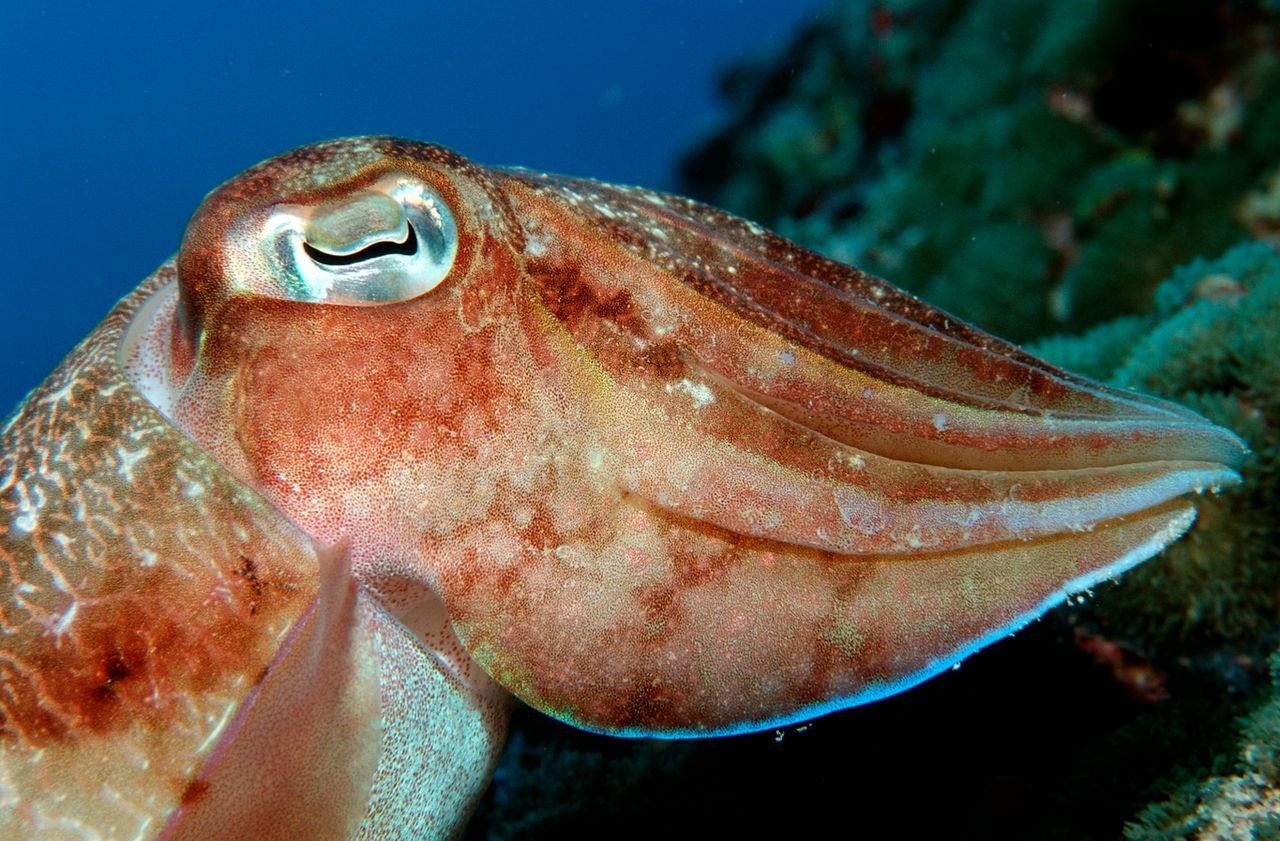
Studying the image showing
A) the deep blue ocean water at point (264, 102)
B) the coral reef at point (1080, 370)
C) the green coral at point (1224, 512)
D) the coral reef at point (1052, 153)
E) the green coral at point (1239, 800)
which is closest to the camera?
the green coral at point (1239, 800)

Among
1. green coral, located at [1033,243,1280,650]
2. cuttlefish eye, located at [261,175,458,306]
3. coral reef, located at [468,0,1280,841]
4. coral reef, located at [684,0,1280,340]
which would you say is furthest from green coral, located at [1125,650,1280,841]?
coral reef, located at [684,0,1280,340]

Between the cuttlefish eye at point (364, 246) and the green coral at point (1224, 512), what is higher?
the green coral at point (1224, 512)

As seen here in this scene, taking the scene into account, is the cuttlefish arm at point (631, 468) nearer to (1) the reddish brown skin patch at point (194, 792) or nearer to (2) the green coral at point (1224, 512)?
(1) the reddish brown skin patch at point (194, 792)

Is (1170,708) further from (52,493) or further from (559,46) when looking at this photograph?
(559,46)

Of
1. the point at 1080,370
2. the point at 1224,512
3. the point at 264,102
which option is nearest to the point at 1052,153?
the point at 1080,370

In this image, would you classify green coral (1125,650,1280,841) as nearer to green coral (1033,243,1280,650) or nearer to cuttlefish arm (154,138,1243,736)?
cuttlefish arm (154,138,1243,736)

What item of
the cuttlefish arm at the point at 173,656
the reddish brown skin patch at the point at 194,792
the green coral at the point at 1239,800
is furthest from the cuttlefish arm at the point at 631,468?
the green coral at the point at 1239,800

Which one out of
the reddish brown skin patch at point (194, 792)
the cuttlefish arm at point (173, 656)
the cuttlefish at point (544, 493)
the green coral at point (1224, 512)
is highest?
the green coral at point (1224, 512)

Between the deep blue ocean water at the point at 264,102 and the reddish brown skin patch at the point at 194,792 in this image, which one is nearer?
the reddish brown skin patch at the point at 194,792
